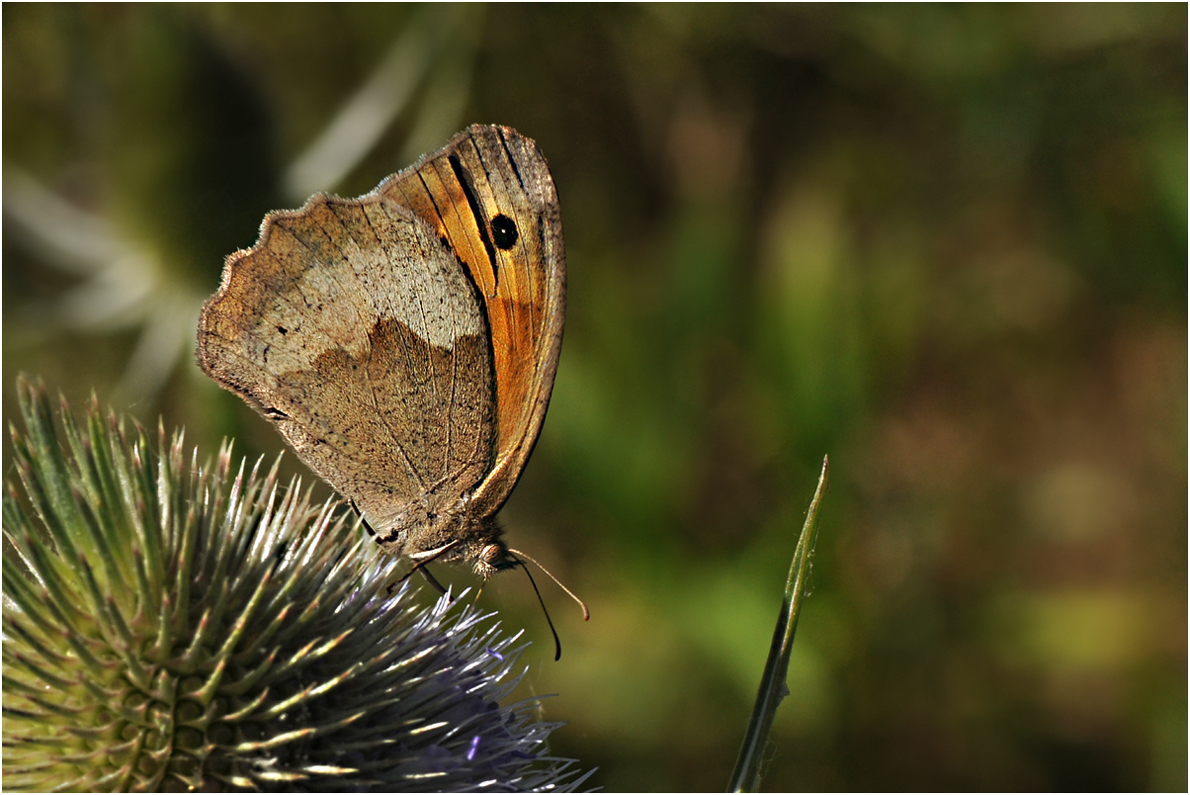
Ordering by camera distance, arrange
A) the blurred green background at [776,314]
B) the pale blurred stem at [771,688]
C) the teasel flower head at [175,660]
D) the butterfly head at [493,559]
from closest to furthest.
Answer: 1. the teasel flower head at [175,660]
2. the pale blurred stem at [771,688]
3. the butterfly head at [493,559]
4. the blurred green background at [776,314]

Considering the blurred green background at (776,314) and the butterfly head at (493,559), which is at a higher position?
the blurred green background at (776,314)

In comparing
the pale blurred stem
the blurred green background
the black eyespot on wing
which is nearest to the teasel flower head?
the pale blurred stem

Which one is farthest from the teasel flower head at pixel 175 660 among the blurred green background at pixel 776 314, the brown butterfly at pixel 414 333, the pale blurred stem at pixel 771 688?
the blurred green background at pixel 776 314

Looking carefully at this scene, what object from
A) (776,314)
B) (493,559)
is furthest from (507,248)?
(776,314)

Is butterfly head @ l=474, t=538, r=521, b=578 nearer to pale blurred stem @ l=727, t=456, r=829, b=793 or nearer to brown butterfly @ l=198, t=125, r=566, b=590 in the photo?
brown butterfly @ l=198, t=125, r=566, b=590

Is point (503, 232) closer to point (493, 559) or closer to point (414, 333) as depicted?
point (414, 333)

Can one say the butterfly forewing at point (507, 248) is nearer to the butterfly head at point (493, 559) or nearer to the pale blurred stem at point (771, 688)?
the butterfly head at point (493, 559)
